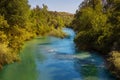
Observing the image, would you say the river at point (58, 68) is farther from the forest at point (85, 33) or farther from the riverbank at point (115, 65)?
the forest at point (85, 33)

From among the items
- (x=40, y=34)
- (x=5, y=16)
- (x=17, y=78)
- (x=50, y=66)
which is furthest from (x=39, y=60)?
(x=40, y=34)

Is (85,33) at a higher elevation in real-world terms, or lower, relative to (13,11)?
lower

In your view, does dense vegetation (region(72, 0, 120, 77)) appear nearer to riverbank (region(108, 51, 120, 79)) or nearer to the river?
riverbank (region(108, 51, 120, 79))

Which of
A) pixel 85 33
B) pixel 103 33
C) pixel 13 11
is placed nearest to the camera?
pixel 13 11

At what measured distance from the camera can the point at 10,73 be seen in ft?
92.8

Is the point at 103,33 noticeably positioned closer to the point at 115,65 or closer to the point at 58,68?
the point at 58,68

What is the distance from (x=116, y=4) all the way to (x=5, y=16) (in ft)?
50.2

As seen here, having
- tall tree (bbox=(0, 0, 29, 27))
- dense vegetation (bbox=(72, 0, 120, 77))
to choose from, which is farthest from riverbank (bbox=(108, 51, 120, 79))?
tall tree (bbox=(0, 0, 29, 27))

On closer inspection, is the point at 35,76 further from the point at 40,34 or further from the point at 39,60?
the point at 40,34

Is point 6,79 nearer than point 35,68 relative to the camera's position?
Yes

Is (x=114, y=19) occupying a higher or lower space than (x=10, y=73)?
higher

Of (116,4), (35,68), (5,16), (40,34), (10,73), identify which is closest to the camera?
(10,73)

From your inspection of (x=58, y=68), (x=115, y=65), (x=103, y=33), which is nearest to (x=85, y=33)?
(x=103, y=33)

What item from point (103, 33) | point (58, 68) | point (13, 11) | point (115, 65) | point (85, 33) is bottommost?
point (58, 68)
